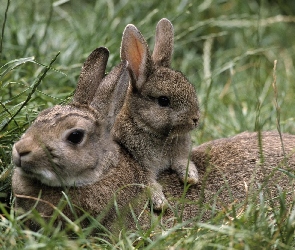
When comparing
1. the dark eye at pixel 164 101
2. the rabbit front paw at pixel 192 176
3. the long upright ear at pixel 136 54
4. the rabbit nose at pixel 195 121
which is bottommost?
the rabbit front paw at pixel 192 176

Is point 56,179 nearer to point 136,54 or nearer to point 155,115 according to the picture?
point 155,115

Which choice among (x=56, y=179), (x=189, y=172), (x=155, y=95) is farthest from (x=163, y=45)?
(x=56, y=179)

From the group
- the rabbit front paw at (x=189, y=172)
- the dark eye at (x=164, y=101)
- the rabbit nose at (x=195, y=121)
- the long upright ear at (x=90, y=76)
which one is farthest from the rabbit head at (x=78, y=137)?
the rabbit nose at (x=195, y=121)

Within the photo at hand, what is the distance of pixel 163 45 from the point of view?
7008 mm

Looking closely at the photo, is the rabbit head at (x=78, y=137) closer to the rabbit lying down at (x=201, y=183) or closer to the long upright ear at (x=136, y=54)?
the rabbit lying down at (x=201, y=183)

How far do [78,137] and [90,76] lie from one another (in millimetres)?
710

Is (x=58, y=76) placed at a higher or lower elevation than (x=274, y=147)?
higher

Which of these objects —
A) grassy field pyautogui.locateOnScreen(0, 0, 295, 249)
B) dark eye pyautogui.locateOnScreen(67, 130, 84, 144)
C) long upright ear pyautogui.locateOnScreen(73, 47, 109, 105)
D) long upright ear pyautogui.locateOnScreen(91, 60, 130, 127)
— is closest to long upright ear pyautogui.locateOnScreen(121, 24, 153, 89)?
long upright ear pyautogui.locateOnScreen(73, 47, 109, 105)

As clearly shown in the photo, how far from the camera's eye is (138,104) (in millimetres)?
6496

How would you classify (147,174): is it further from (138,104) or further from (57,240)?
(57,240)

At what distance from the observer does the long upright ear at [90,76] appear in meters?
6.07

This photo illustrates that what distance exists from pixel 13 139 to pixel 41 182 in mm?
822

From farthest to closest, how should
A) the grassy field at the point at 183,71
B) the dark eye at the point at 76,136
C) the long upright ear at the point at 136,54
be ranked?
the long upright ear at the point at 136,54
the dark eye at the point at 76,136
the grassy field at the point at 183,71

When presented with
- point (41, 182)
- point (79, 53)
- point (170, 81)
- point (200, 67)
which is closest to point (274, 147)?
point (170, 81)
